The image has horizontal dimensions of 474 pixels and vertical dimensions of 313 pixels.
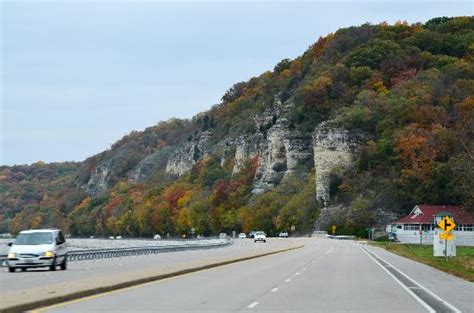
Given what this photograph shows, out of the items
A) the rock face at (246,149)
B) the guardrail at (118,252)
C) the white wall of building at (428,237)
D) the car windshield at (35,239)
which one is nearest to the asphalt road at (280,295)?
the car windshield at (35,239)

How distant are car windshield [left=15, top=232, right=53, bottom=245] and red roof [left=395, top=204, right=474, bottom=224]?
87.7 meters

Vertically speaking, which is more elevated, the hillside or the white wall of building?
the hillside

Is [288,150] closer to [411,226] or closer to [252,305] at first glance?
[411,226]

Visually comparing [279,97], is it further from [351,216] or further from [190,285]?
[190,285]

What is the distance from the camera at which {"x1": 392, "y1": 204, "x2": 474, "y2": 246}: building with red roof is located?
11975 centimetres

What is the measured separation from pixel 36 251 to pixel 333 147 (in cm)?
11635

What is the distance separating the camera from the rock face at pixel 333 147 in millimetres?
149500

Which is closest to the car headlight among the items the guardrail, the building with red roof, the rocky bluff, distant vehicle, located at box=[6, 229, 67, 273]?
distant vehicle, located at box=[6, 229, 67, 273]

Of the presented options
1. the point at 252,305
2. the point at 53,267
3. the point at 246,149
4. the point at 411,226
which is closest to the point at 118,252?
the point at 53,267

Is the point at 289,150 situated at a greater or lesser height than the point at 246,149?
lesser

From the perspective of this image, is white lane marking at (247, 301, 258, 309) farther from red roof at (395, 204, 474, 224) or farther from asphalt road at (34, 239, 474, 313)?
red roof at (395, 204, 474, 224)

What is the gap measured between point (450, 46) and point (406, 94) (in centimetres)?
3903

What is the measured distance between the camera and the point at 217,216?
175875 mm

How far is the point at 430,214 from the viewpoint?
121000 mm
